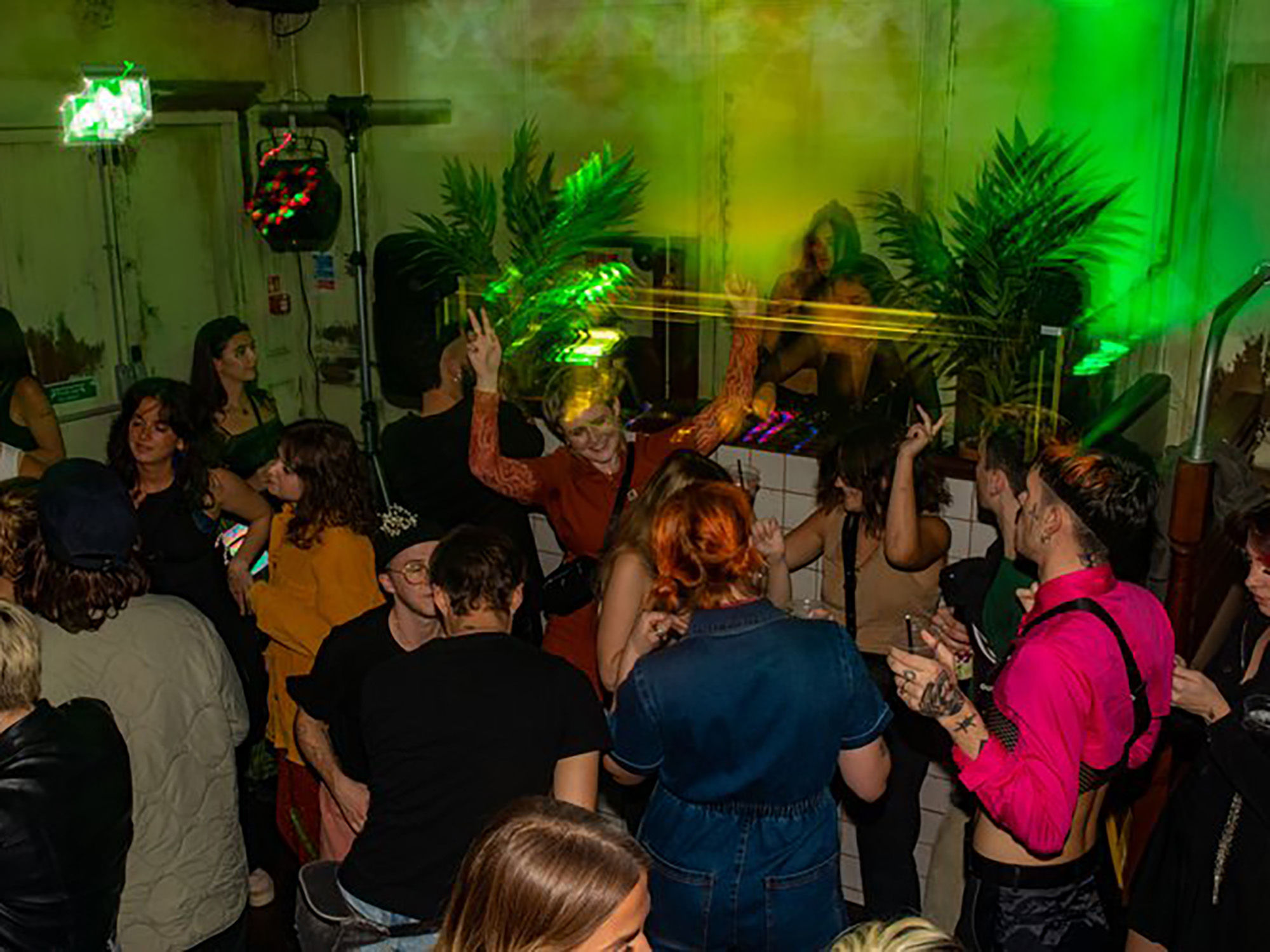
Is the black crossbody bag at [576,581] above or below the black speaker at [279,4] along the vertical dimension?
below

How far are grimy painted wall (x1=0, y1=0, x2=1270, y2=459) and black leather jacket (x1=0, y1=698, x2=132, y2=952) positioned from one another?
4671 mm

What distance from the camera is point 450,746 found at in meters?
2.60

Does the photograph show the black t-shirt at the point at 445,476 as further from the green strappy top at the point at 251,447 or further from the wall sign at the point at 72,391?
the wall sign at the point at 72,391

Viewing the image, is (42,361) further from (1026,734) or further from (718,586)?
(1026,734)

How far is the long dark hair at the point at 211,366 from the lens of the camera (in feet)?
16.8

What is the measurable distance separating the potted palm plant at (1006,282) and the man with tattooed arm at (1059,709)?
1.88 meters

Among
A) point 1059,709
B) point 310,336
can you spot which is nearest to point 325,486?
point 1059,709

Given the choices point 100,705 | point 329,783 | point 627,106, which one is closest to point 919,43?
point 627,106

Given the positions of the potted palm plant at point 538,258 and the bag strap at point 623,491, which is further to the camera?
the potted palm plant at point 538,258

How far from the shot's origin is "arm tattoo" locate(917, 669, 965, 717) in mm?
2623

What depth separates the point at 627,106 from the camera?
749 centimetres

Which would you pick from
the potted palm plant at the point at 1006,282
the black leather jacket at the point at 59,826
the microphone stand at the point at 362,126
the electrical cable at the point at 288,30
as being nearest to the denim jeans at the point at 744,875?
the black leather jacket at the point at 59,826

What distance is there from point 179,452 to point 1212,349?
9.63 feet

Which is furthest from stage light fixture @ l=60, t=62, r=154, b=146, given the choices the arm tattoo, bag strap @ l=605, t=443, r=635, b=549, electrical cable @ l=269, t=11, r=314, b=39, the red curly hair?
the arm tattoo
